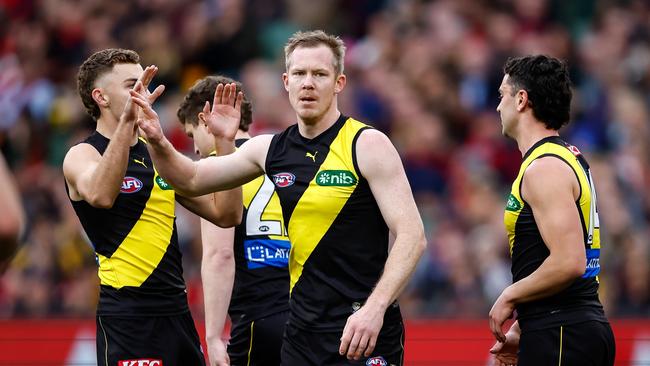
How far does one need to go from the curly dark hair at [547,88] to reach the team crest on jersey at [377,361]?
5.30 feet

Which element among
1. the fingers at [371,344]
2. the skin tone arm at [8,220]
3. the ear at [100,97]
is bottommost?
the fingers at [371,344]

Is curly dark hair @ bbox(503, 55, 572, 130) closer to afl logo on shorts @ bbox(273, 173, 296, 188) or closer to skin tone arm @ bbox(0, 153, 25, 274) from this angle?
afl logo on shorts @ bbox(273, 173, 296, 188)

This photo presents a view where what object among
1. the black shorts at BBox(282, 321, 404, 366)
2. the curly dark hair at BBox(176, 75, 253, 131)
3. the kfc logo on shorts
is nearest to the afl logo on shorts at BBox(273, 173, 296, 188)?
the black shorts at BBox(282, 321, 404, 366)

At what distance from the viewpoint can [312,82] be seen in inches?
260

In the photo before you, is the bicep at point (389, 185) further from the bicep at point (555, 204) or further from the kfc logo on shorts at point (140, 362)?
the kfc logo on shorts at point (140, 362)

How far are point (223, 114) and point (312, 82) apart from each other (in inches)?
27.9

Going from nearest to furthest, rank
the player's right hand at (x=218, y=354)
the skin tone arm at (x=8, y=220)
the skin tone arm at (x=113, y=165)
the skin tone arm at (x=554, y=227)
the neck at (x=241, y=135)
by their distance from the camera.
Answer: the skin tone arm at (x=8, y=220) < the skin tone arm at (x=554, y=227) < the skin tone arm at (x=113, y=165) < the player's right hand at (x=218, y=354) < the neck at (x=241, y=135)

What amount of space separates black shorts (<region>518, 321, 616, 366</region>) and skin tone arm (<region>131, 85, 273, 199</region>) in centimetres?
183

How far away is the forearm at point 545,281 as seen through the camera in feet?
20.5

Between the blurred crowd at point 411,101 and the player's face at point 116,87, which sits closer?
the player's face at point 116,87

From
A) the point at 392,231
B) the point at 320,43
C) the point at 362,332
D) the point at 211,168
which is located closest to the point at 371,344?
the point at 362,332

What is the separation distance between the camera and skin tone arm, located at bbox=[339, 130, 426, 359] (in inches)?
238

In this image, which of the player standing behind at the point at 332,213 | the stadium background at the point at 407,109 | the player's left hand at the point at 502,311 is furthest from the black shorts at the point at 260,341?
the stadium background at the point at 407,109

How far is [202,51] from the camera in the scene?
1577 cm
